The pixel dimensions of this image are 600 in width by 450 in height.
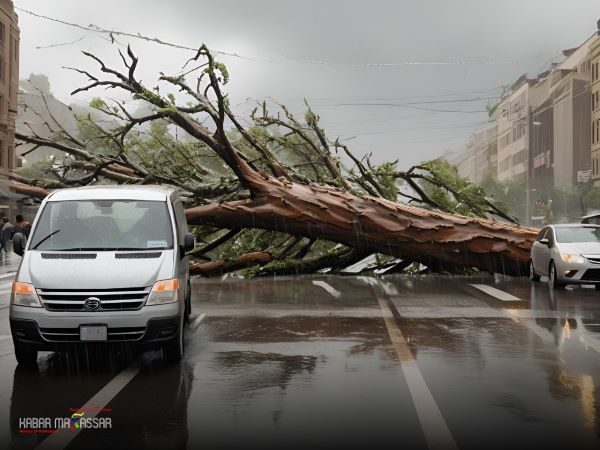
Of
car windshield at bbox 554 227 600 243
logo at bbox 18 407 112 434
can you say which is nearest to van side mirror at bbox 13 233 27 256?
logo at bbox 18 407 112 434

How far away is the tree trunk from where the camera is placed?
17.5m

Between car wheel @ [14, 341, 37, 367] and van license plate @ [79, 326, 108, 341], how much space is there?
532 mm

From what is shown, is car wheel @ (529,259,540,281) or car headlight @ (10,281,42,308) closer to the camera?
car headlight @ (10,281,42,308)

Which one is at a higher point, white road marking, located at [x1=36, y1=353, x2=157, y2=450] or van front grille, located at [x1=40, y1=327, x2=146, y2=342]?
van front grille, located at [x1=40, y1=327, x2=146, y2=342]

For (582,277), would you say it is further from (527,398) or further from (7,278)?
(7,278)

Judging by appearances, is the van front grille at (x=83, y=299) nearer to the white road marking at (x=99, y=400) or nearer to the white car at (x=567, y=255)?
the white road marking at (x=99, y=400)

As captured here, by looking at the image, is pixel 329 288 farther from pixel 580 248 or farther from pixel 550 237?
pixel 580 248

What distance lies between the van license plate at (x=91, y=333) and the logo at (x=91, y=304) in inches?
6.5

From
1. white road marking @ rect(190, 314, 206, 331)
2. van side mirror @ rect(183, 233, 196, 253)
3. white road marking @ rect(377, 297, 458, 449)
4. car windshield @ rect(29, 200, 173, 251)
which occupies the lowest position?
white road marking @ rect(190, 314, 206, 331)

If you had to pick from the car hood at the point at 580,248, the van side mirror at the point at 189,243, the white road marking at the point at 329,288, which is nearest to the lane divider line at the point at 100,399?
the van side mirror at the point at 189,243

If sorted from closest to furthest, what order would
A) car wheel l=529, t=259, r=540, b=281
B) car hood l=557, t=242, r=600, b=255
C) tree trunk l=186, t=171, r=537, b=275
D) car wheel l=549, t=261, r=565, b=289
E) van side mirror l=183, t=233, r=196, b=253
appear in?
van side mirror l=183, t=233, r=196, b=253, car hood l=557, t=242, r=600, b=255, car wheel l=549, t=261, r=565, b=289, tree trunk l=186, t=171, r=537, b=275, car wheel l=529, t=259, r=540, b=281

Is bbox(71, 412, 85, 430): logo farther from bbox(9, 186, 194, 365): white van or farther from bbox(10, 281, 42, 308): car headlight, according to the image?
bbox(10, 281, 42, 308): car headlight

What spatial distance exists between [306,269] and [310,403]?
14674mm

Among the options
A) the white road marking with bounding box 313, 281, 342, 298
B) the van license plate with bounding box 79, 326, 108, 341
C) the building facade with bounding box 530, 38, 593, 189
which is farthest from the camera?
the building facade with bounding box 530, 38, 593, 189
